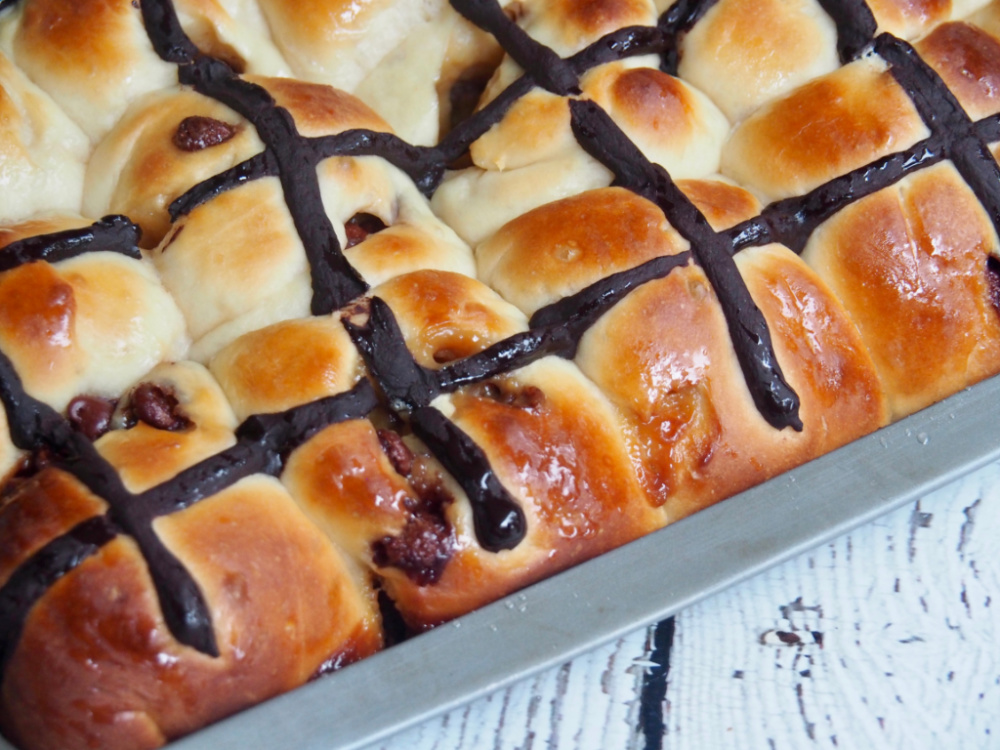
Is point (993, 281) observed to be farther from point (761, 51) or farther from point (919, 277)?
point (761, 51)

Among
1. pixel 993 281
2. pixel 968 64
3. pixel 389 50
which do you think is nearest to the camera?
pixel 993 281

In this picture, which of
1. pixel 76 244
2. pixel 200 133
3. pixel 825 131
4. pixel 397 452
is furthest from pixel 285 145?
pixel 825 131

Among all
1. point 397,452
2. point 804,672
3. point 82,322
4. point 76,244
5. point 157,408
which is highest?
point 76,244

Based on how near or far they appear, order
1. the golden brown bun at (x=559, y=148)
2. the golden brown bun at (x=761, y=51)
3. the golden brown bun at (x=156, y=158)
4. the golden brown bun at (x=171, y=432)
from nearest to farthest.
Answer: the golden brown bun at (x=171, y=432)
the golden brown bun at (x=156, y=158)
the golden brown bun at (x=559, y=148)
the golden brown bun at (x=761, y=51)

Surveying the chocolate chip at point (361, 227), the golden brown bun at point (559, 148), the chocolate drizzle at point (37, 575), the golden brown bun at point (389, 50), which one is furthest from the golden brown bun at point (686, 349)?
the chocolate drizzle at point (37, 575)

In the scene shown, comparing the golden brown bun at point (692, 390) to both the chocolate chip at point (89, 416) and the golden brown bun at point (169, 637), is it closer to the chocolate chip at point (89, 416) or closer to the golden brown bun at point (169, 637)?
the golden brown bun at point (169, 637)

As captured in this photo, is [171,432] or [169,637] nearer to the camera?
[169,637]
